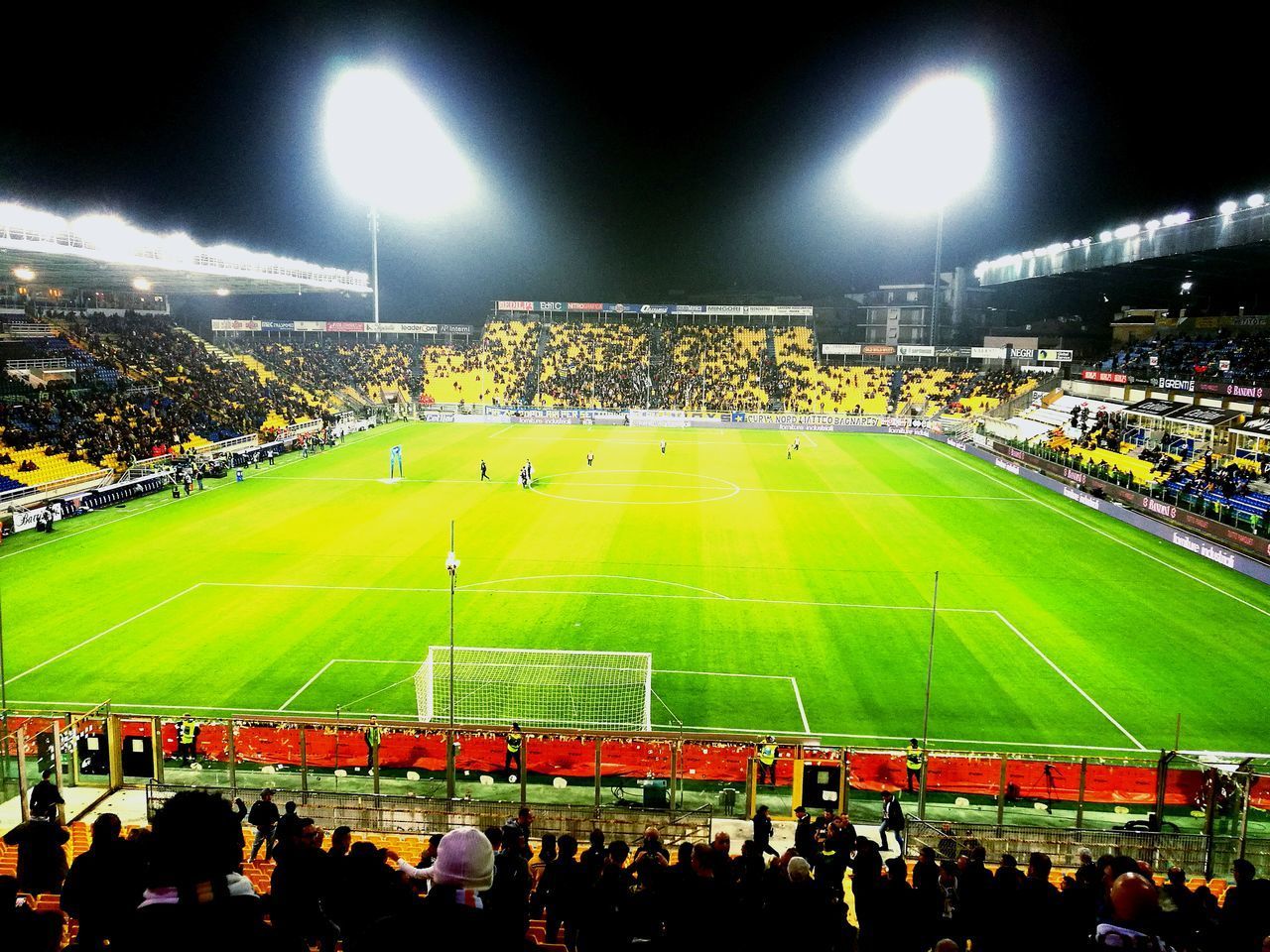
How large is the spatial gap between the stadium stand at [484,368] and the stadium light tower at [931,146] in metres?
34.0

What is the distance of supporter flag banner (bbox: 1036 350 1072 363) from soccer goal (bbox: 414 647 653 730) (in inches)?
2295

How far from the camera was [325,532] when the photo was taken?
30125 millimetres

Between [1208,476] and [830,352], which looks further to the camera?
[830,352]

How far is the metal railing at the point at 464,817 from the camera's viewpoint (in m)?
11.0

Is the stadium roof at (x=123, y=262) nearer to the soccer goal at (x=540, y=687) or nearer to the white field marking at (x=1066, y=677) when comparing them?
the soccer goal at (x=540, y=687)

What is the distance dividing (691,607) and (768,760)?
30.6 ft

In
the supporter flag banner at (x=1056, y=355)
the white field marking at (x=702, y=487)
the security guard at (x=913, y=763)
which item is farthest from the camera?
the supporter flag banner at (x=1056, y=355)

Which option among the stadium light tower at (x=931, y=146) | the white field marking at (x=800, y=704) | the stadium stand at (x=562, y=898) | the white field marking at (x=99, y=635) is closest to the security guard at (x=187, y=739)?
the stadium stand at (x=562, y=898)

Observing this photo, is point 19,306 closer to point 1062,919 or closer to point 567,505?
point 567,505

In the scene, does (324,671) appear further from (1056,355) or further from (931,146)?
(1056,355)

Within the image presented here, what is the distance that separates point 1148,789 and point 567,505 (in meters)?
24.3

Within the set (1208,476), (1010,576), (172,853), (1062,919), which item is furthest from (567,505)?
(172,853)

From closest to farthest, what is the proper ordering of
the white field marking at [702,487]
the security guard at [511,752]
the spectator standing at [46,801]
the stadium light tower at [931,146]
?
the spectator standing at [46,801], the security guard at [511,752], the white field marking at [702,487], the stadium light tower at [931,146]

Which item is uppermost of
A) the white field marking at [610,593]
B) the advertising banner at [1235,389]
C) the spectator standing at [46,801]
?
the advertising banner at [1235,389]
